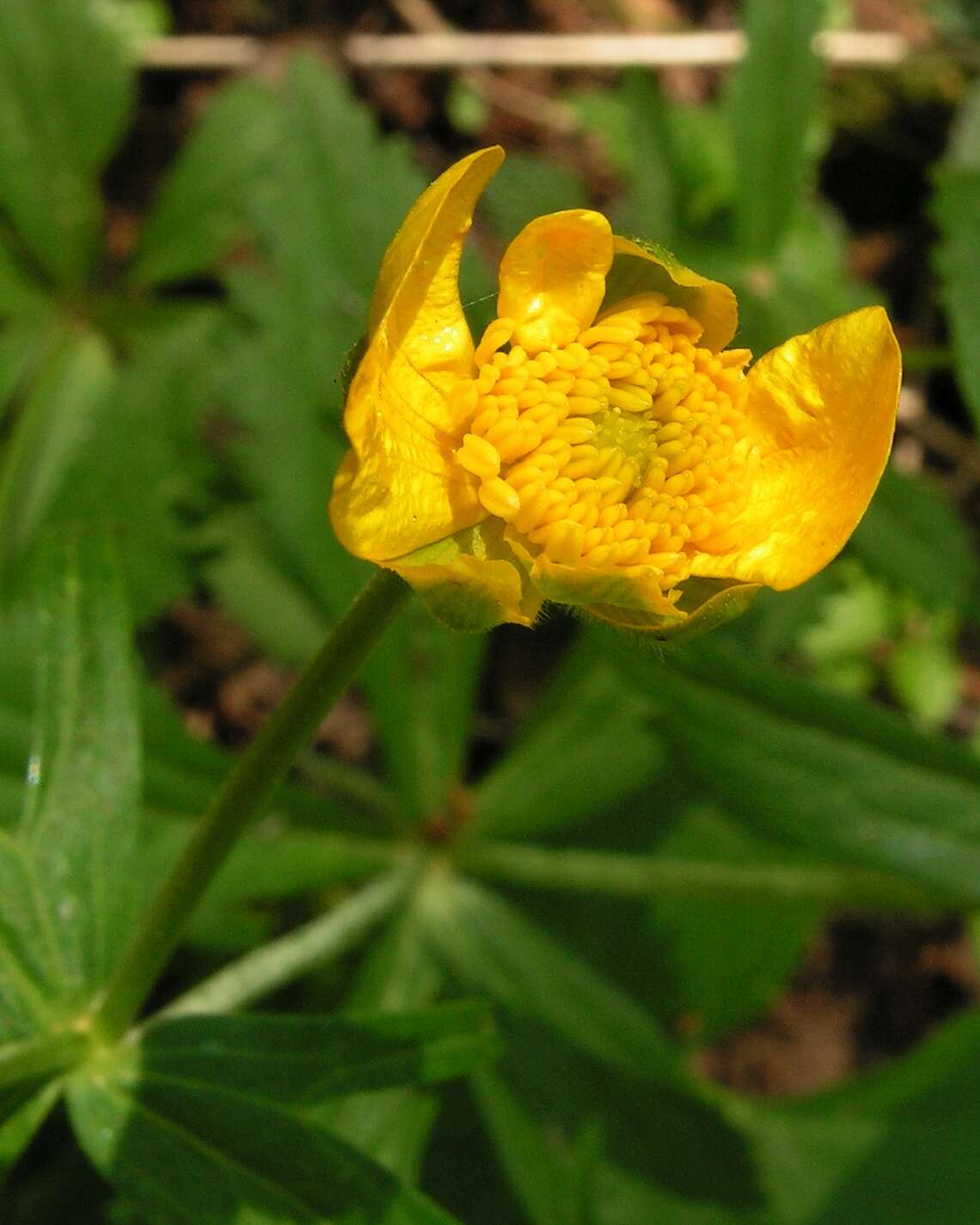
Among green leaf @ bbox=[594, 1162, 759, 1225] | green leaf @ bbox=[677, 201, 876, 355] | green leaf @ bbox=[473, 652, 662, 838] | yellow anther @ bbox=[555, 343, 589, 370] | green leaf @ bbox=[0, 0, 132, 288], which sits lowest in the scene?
green leaf @ bbox=[594, 1162, 759, 1225]

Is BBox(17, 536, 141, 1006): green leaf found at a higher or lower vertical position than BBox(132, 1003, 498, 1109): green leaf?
higher

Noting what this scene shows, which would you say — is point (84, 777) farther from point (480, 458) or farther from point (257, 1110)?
point (480, 458)

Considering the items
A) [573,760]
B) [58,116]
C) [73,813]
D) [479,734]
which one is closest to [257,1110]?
[73,813]

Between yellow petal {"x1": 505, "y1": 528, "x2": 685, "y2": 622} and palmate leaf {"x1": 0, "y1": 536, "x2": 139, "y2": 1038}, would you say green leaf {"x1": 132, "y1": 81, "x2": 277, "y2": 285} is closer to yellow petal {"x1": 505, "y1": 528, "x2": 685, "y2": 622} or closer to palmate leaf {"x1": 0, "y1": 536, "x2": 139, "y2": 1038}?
palmate leaf {"x1": 0, "y1": 536, "x2": 139, "y2": 1038}

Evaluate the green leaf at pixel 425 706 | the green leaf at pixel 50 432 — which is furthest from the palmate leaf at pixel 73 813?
the green leaf at pixel 50 432

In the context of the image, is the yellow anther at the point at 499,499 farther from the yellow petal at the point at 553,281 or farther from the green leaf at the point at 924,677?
the green leaf at the point at 924,677

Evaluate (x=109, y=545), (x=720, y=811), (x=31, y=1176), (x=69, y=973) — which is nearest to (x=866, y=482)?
(x=109, y=545)

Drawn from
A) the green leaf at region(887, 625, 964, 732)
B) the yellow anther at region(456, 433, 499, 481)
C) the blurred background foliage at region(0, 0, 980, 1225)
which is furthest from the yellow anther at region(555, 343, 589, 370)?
the green leaf at region(887, 625, 964, 732)
